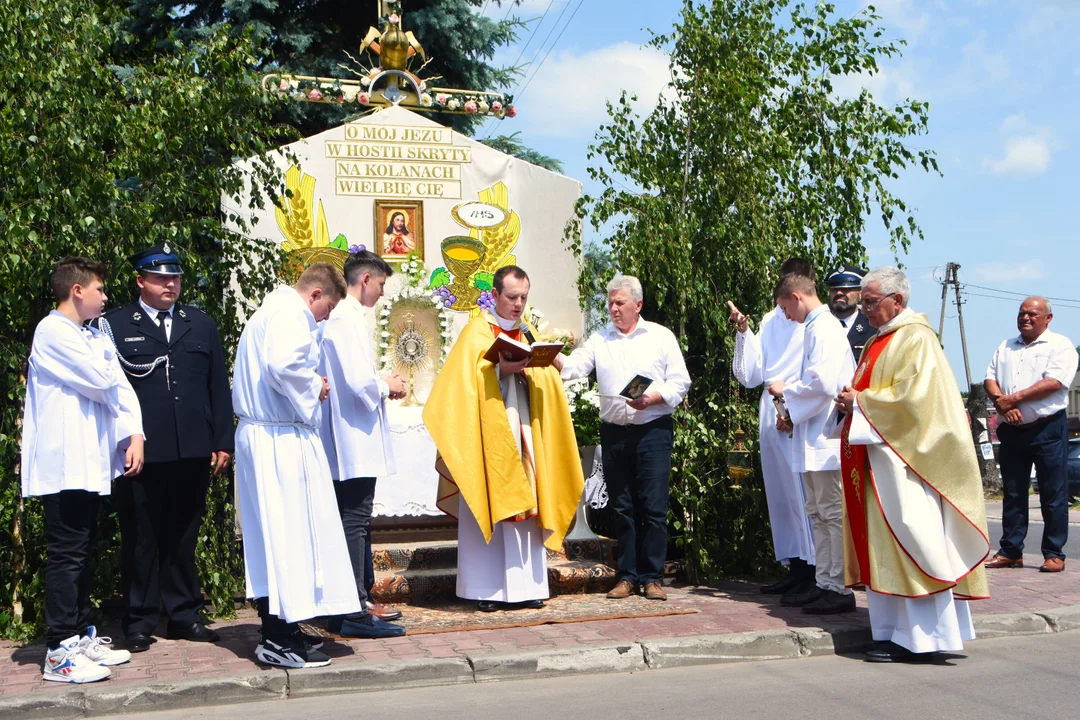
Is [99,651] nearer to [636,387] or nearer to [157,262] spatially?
[157,262]

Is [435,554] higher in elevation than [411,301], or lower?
lower

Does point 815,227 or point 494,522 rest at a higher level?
point 815,227

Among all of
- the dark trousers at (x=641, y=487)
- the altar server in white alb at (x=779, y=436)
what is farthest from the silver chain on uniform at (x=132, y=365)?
the altar server in white alb at (x=779, y=436)

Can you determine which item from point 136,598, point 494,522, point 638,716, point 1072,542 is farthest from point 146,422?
point 1072,542

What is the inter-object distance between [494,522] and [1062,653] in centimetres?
326

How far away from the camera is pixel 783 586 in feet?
25.2

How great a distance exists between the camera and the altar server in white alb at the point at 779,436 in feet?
24.7

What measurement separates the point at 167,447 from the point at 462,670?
202cm

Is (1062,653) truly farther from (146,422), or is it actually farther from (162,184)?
(162,184)

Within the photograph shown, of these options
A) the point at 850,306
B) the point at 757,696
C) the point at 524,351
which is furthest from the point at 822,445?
the point at 757,696

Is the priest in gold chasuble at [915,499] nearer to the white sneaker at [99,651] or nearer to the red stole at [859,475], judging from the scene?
the red stole at [859,475]

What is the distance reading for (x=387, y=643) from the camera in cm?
624

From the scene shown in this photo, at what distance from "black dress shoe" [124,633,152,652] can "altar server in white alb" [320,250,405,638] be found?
986mm

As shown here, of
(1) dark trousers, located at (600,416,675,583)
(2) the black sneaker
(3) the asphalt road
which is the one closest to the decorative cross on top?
(1) dark trousers, located at (600,416,675,583)
